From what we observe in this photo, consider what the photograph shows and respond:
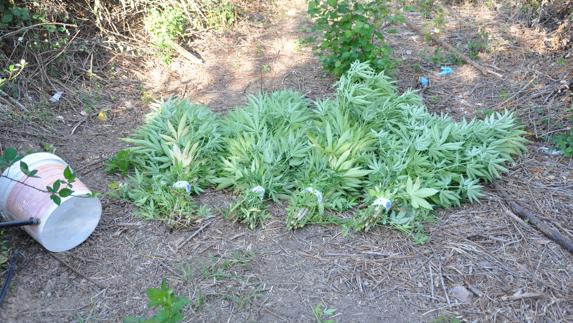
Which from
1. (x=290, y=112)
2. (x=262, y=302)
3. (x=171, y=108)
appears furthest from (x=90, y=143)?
(x=262, y=302)

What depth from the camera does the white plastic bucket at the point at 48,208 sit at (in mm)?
2504

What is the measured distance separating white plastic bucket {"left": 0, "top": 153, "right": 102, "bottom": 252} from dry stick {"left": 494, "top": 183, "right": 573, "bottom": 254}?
234 cm

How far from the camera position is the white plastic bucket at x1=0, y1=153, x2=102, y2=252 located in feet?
8.21

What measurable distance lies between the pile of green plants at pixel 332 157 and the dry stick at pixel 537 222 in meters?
0.16

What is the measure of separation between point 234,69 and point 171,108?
1250mm

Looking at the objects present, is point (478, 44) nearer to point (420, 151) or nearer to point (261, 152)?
point (420, 151)

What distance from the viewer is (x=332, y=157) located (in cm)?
311

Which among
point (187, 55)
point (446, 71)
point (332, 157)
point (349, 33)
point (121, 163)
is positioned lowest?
point (187, 55)

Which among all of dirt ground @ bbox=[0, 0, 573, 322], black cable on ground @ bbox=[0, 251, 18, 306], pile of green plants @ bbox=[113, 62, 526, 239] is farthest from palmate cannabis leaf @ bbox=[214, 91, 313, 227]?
black cable on ground @ bbox=[0, 251, 18, 306]

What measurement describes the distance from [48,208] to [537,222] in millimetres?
2601

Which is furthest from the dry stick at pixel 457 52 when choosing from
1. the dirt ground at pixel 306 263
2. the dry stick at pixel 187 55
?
the dry stick at pixel 187 55

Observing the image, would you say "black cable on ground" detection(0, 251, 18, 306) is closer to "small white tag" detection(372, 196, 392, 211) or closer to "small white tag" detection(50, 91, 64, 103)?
"small white tag" detection(50, 91, 64, 103)

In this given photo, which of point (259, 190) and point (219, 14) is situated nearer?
point (259, 190)

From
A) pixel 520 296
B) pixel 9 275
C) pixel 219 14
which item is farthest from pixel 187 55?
pixel 520 296
